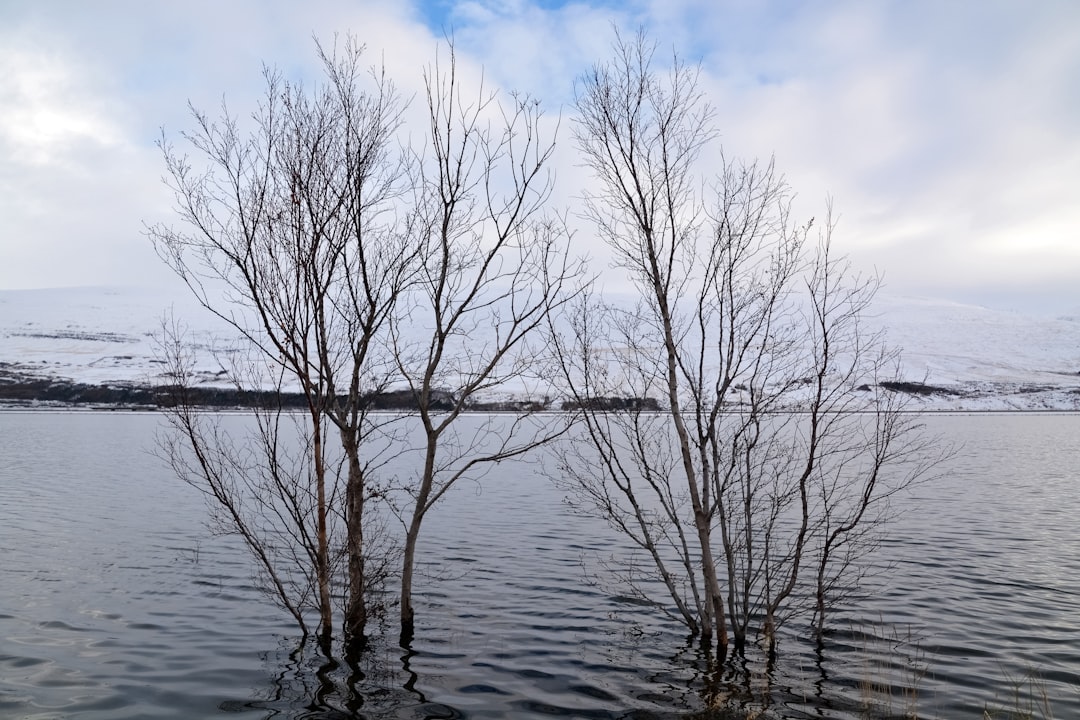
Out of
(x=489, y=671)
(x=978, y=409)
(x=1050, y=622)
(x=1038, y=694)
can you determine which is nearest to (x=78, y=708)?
(x=489, y=671)

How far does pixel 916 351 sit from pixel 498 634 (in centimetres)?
17533

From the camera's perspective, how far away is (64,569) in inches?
635

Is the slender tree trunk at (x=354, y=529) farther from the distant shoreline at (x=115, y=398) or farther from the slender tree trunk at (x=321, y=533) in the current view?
the distant shoreline at (x=115, y=398)

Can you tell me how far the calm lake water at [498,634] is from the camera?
953 centimetres

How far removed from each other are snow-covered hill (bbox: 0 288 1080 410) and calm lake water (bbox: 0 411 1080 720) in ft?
329

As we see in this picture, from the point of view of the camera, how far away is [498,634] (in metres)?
12.4

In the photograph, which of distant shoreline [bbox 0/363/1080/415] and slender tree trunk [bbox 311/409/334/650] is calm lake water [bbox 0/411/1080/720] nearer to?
slender tree trunk [bbox 311/409/334/650]


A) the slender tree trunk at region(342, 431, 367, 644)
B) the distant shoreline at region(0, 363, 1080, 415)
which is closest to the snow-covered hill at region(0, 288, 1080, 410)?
the distant shoreline at region(0, 363, 1080, 415)

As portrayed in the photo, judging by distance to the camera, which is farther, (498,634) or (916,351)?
(916,351)

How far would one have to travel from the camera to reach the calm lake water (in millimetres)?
9531

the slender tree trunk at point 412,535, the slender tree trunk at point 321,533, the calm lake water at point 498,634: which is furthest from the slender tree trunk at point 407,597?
the slender tree trunk at point 321,533

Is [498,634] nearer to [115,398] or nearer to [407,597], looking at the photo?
[407,597]

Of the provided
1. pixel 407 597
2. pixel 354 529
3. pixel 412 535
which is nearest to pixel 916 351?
pixel 407 597

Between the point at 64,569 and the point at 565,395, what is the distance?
12.5 metres
